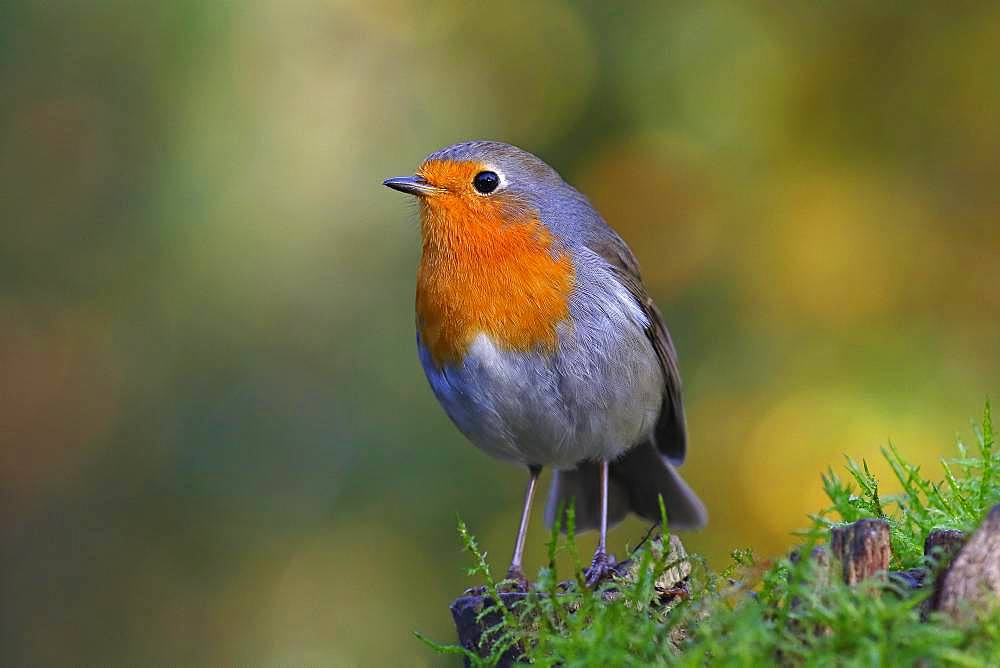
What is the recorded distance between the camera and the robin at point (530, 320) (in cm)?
370

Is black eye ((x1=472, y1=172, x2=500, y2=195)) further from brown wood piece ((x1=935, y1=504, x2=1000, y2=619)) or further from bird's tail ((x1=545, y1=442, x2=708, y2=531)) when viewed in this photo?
brown wood piece ((x1=935, y1=504, x2=1000, y2=619))

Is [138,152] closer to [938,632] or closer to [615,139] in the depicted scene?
[615,139]

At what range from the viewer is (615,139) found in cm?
590

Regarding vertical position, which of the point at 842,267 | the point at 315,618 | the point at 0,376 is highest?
the point at 842,267

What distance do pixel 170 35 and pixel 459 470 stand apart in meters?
2.73

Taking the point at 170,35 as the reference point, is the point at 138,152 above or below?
below

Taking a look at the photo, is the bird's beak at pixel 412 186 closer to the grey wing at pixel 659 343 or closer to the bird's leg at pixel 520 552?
the grey wing at pixel 659 343

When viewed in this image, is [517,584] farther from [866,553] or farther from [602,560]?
[866,553]

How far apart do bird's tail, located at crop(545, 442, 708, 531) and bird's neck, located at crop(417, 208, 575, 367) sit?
3.92 feet

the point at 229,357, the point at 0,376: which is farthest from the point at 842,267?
the point at 0,376

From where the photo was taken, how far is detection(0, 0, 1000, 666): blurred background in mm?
5676

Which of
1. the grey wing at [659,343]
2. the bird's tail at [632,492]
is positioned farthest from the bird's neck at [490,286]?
the bird's tail at [632,492]

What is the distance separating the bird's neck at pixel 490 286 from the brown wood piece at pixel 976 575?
1912 millimetres

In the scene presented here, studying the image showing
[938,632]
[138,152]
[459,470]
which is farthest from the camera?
[138,152]
